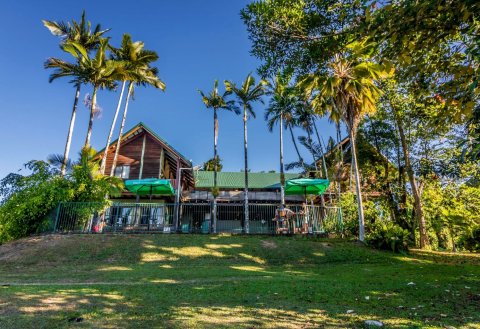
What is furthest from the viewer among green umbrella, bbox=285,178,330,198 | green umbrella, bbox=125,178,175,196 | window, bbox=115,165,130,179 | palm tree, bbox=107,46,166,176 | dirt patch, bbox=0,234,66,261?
window, bbox=115,165,130,179

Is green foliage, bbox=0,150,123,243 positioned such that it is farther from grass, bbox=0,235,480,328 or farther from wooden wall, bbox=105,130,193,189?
wooden wall, bbox=105,130,193,189

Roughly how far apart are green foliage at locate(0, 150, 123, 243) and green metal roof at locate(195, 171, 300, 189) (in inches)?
572

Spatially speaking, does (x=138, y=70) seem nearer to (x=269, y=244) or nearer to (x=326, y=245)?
(x=269, y=244)

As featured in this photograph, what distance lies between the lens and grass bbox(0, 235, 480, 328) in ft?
13.6

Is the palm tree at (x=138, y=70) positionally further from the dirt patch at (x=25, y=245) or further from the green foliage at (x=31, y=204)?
the dirt patch at (x=25, y=245)

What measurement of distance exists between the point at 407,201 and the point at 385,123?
6051 millimetres

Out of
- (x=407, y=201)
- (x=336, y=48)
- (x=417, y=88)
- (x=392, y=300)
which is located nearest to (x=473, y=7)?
(x=417, y=88)

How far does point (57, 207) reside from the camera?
16047 mm

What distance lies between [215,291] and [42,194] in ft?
46.5

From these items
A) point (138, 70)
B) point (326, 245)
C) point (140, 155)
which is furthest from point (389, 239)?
point (138, 70)

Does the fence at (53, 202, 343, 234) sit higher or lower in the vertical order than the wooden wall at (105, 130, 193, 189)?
lower

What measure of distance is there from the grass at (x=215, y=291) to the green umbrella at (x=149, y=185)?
5.39 m

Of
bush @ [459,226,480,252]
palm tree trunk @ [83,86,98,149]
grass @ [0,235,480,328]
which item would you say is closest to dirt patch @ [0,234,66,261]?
grass @ [0,235,480,328]

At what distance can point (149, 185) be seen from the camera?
1844cm
